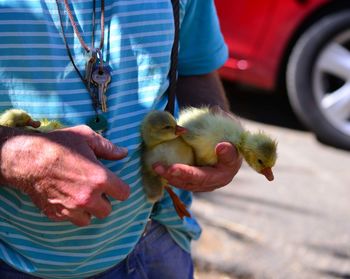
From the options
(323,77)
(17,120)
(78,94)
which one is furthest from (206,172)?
(323,77)

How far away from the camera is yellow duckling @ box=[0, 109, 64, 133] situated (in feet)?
5.30

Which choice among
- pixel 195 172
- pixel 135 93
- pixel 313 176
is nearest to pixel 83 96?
pixel 135 93

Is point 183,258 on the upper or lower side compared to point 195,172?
lower

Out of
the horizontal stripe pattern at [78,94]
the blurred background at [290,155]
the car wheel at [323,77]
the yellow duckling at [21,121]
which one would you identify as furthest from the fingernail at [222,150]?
the car wheel at [323,77]

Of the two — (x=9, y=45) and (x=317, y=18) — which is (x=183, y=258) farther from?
(x=317, y=18)

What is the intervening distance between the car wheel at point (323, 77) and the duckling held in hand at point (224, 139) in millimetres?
3991

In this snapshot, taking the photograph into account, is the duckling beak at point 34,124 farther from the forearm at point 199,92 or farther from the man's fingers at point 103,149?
the forearm at point 199,92

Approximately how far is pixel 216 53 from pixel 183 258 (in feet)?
2.10

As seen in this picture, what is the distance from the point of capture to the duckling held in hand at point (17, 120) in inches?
63.5

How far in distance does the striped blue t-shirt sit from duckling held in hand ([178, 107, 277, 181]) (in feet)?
0.46

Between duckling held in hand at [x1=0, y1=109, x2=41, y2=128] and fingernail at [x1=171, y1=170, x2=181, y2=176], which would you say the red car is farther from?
duckling held in hand at [x1=0, y1=109, x2=41, y2=128]

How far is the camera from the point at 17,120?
161cm

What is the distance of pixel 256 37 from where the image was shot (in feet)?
19.2

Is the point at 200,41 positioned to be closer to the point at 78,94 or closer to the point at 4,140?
the point at 78,94
